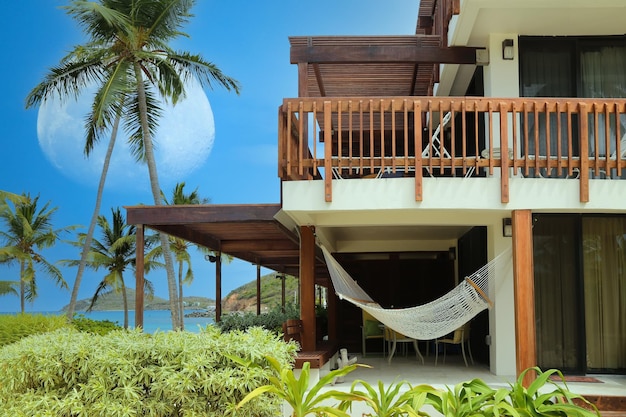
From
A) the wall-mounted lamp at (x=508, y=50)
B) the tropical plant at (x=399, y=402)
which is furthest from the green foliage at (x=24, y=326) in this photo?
the wall-mounted lamp at (x=508, y=50)

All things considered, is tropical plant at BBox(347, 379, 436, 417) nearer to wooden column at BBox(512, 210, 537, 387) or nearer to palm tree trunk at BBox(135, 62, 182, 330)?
wooden column at BBox(512, 210, 537, 387)

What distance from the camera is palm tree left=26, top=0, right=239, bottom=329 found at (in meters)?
16.4

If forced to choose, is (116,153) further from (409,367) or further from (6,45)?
(409,367)

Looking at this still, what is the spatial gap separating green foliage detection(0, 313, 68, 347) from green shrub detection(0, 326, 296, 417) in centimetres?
565

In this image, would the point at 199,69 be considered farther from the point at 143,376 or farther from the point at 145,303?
the point at 145,303

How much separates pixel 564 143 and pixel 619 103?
1.40 m

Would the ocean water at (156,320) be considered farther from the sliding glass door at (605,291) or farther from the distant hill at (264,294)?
the sliding glass door at (605,291)

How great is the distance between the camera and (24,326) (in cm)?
1184

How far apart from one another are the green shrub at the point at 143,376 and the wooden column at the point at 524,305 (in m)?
2.13

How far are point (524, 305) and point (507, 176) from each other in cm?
123

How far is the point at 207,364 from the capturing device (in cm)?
571

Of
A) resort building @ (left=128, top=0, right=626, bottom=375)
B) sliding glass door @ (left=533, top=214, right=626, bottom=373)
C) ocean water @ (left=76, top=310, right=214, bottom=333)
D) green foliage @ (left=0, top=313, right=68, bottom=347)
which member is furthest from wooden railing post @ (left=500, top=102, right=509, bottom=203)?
ocean water @ (left=76, top=310, right=214, bottom=333)

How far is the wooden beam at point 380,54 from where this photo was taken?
860cm

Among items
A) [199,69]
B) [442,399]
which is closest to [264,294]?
[199,69]
